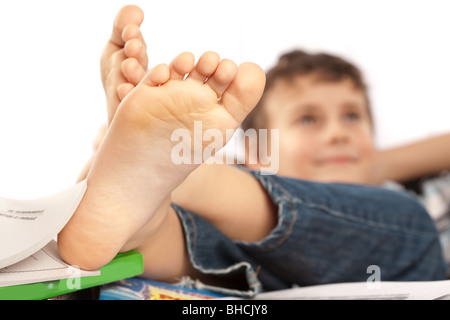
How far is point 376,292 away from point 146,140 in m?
0.32

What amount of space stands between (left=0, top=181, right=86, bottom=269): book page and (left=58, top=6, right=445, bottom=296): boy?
0.05 feet

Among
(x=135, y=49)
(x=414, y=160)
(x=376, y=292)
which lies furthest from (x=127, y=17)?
(x=414, y=160)

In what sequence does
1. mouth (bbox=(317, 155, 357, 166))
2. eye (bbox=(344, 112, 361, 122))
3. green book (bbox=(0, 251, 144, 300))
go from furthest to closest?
eye (bbox=(344, 112, 361, 122)) < mouth (bbox=(317, 155, 357, 166)) < green book (bbox=(0, 251, 144, 300))

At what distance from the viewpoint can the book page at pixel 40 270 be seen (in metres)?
0.47

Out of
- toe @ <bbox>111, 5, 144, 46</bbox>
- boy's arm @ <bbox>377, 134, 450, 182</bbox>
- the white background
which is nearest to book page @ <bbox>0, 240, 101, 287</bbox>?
toe @ <bbox>111, 5, 144, 46</bbox>

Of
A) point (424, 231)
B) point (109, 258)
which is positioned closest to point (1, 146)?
point (109, 258)

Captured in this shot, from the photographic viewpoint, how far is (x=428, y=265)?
823mm

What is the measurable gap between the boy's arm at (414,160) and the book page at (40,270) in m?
1.11

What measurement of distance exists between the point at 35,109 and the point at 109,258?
96 cm

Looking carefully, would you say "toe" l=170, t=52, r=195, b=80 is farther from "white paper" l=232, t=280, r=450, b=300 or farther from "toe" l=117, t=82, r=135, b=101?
"white paper" l=232, t=280, r=450, b=300

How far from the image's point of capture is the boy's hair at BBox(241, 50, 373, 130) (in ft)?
4.73

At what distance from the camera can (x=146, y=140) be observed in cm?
51

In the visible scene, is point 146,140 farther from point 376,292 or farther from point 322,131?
point 322,131

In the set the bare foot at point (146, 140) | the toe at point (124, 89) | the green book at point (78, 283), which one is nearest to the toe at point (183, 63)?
the bare foot at point (146, 140)
